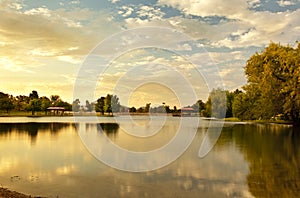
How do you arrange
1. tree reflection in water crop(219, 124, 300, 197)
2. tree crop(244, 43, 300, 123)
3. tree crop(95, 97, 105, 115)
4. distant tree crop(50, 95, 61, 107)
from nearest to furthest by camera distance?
tree reflection in water crop(219, 124, 300, 197) < tree crop(244, 43, 300, 123) < tree crop(95, 97, 105, 115) < distant tree crop(50, 95, 61, 107)

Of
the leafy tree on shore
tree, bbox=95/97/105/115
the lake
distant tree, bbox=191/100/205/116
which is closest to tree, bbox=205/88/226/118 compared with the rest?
distant tree, bbox=191/100/205/116

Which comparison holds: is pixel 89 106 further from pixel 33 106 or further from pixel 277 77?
pixel 277 77

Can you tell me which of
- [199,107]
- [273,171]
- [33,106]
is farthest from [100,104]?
[273,171]

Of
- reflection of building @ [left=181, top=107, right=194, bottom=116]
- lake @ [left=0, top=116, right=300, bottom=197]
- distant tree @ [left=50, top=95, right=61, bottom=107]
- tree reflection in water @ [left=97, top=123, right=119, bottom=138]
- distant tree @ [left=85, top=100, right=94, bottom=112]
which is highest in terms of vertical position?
distant tree @ [left=50, top=95, right=61, bottom=107]

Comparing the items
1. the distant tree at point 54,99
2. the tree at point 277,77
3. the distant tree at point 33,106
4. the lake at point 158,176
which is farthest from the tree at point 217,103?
the lake at point 158,176

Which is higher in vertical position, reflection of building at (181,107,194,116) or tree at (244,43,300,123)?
tree at (244,43,300,123)

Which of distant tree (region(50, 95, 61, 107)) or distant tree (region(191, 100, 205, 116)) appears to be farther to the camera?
distant tree (region(50, 95, 61, 107))

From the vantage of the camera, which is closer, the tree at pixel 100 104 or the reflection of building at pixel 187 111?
the tree at pixel 100 104

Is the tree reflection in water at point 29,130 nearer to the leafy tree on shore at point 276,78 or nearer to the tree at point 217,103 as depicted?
the leafy tree on shore at point 276,78

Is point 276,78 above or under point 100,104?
above

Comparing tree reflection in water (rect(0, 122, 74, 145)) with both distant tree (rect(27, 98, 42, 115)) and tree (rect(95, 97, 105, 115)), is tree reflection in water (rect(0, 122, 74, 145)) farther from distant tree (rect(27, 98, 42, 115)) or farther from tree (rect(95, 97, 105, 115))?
tree (rect(95, 97, 105, 115))

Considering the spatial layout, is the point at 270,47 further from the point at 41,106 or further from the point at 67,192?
the point at 41,106

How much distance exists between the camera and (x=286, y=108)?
47125mm

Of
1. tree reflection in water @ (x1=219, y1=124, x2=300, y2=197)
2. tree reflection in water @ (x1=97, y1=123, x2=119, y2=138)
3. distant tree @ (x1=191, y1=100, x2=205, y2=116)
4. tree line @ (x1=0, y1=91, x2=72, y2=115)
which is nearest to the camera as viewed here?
tree reflection in water @ (x1=219, y1=124, x2=300, y2=197)
